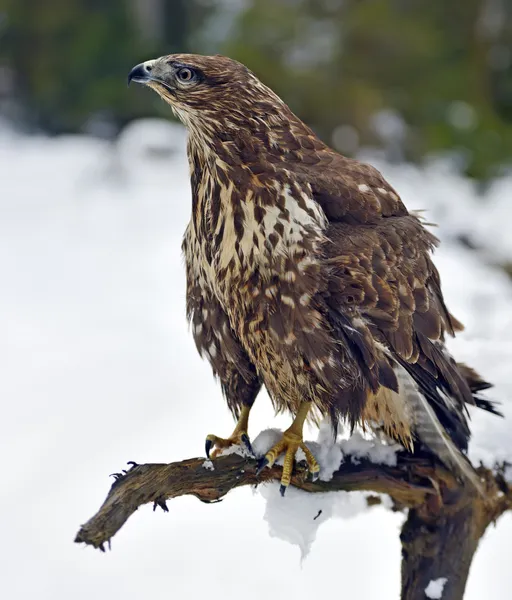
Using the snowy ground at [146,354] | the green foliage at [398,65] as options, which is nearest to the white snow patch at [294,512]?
the snowy ground at [146,354]

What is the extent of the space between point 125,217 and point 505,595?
6315 mm

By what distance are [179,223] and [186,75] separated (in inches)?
251

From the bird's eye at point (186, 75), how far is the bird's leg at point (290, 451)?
1.22 m

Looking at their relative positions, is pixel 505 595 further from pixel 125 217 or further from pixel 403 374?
pixel 125 217

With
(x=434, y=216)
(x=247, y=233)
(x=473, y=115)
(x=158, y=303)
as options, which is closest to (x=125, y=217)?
(x=158, y=303)

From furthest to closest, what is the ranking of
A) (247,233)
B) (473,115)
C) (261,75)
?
(473,115)
(261,75)
(247,233)

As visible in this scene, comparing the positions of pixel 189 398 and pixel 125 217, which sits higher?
pixel 125 217

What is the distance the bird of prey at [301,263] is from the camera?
9.37 feet

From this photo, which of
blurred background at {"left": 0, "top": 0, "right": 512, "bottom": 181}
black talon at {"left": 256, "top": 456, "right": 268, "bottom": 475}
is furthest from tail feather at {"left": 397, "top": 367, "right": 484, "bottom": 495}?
blurred background at {"left": 0, "top": 0, "right": 512, "bottom": 181}

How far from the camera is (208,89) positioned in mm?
2836

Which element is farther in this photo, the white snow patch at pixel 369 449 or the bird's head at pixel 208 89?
the white snow patch at pixel 369 449

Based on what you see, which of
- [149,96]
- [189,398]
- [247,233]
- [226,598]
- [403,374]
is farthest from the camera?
[149,96]

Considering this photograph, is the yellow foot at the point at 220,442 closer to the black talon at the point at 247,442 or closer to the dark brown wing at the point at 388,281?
the black talon at the point at 247,442

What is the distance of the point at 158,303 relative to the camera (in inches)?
296
